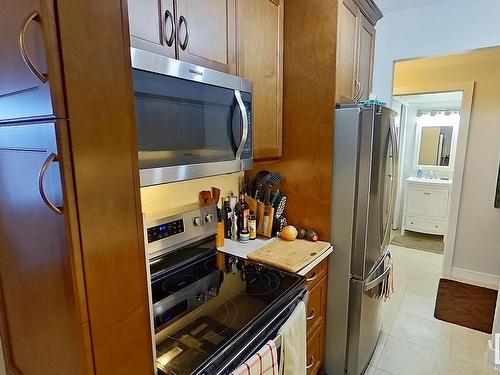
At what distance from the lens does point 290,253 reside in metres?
1.56

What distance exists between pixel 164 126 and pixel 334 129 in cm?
96

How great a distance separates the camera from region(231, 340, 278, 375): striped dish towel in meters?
0.89

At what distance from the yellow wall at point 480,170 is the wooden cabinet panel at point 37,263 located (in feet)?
11.6

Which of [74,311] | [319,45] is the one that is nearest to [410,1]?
[319,45]

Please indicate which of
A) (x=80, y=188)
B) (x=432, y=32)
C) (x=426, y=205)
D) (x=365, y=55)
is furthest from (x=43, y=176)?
(x=426, y=205)

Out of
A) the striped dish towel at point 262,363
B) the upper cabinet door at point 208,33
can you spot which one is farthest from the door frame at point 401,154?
the striped dish towel at point 262,363

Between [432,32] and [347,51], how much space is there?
1063 millimetres

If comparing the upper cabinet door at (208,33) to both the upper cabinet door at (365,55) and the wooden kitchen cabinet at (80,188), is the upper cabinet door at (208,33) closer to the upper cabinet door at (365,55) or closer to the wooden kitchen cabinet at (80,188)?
the wooden kitchen cabinet at (80,188)

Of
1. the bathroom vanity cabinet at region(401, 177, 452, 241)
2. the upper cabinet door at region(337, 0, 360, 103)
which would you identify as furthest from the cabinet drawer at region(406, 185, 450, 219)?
the upper cabinet door at region(337, 0, 360, 103)

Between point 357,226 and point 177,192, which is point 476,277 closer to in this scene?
point 357,226

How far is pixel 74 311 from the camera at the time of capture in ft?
1.98

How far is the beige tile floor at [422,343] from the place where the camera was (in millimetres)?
1941

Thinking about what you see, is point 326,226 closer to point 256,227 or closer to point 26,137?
point 256,227

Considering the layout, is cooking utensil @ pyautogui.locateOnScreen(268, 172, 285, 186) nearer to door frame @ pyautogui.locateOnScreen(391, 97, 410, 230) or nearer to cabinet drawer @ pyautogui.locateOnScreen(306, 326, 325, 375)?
cabinet drawer @ pyautogui.locateOnScreen(306, 326, 325, 375)
